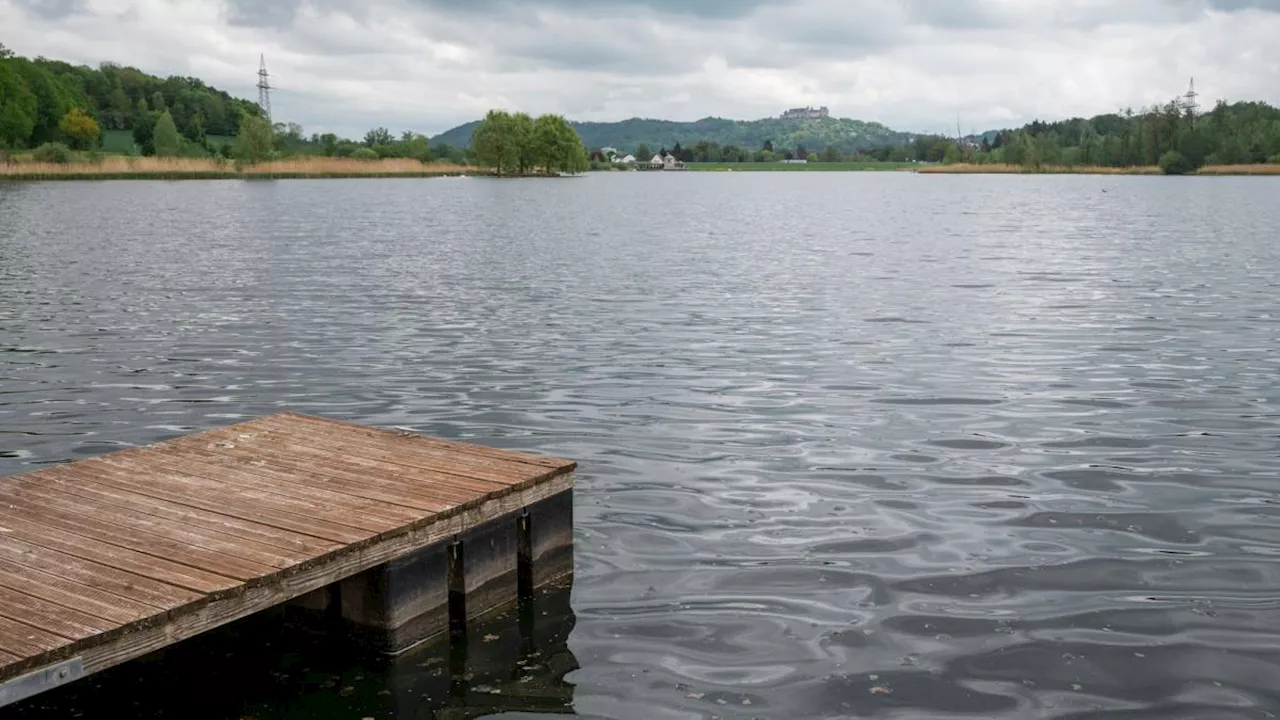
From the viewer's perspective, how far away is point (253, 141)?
522 feet

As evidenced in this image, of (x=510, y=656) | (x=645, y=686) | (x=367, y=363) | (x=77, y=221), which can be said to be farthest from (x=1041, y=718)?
(x=77, y=221)

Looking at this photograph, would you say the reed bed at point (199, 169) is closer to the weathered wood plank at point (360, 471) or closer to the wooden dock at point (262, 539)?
the weathered wood plank at point (360, 471)

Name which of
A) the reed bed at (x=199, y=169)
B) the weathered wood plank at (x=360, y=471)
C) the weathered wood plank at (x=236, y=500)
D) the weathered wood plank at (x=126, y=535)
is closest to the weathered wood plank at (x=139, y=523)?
the weathered wood plank at (x=126, y=535)

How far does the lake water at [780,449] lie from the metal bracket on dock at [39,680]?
1.49 meters

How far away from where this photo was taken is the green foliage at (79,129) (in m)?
175

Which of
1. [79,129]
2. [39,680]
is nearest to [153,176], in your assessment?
[79,129]

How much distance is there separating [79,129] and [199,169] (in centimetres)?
4523

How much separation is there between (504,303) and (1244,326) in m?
16.3

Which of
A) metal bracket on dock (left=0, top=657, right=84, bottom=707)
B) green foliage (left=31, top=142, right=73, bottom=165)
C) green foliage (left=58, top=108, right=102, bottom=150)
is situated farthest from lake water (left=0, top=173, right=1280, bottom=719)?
green foliage (left=58, top=108, right=102, bottom=150)

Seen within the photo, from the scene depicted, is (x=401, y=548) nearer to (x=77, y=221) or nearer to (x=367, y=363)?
(x=367, y=363)

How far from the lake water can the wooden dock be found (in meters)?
0.52

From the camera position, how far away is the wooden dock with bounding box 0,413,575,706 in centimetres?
657

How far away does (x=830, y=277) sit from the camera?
35.2m

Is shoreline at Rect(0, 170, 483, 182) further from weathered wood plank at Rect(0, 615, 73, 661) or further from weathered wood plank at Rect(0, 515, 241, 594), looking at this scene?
weathered wood plank at Rect(0, 615, 73, 661)
